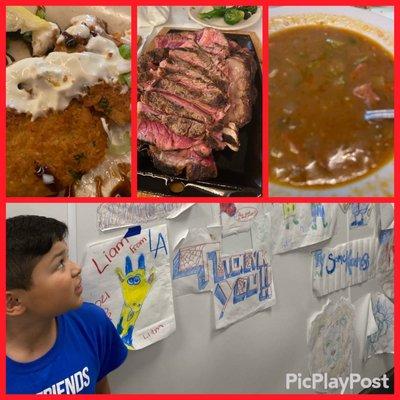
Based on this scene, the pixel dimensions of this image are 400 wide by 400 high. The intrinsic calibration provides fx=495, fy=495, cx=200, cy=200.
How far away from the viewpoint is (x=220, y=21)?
1.62 m

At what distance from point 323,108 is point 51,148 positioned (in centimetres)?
88

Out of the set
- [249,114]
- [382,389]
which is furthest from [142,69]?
[382,389]

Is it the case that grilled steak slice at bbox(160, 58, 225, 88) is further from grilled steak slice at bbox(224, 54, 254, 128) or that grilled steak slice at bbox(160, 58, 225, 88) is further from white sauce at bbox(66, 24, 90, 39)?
white sauce at bbox(66, 24, 90, 39)

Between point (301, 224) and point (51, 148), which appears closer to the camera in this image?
point (51, 148)

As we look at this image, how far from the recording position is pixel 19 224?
50.8 inches

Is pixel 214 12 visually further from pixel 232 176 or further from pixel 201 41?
pixel 232 176

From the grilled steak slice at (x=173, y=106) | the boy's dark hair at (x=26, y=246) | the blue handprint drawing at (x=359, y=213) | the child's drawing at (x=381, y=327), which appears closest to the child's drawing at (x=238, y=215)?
the grilled steak slice at (x=173, y=106)

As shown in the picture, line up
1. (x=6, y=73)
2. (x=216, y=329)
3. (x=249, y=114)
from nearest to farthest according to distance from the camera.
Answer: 1. (x=6, y=73)
2. (x=249, y=114)
3. (x=216, y=329)

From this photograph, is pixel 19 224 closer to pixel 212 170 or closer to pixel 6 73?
pixel 6 73

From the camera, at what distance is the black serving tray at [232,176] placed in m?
1.58

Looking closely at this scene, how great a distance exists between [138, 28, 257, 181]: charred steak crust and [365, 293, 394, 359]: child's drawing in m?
1.28

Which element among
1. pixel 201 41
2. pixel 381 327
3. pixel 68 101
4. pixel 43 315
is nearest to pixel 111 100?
pixel 68 101

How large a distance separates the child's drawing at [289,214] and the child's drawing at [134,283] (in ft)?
1.78

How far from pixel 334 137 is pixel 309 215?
0.49 meters
